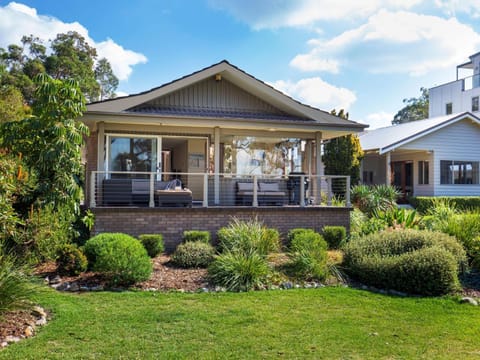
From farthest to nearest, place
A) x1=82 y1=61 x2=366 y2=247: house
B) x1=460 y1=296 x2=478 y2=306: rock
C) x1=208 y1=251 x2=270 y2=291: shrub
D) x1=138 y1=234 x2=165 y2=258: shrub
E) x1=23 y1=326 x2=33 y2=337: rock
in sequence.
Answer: x1=82 y1=61 x2=366 y2=247: house, x1=138 y1=234 x2=165 y2=258: shrub, x1=208 y1=251 x2=270 y2=291: shrub, x1=460 y1=296 x2=478 y2=306: rock, x1=23 y1=326 x2=33 y2=337: rock

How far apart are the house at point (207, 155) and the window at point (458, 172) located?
9680 millimetres

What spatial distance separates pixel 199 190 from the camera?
1458 cm

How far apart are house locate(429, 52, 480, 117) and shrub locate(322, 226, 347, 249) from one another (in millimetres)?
29211

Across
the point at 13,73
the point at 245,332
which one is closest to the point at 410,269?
the point at 245,332

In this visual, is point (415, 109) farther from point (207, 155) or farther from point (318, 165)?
point (207, 155)

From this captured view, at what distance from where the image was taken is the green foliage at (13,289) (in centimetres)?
566

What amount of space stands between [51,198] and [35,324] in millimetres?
4446

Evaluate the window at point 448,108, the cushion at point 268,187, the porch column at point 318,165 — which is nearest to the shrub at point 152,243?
the cushion at point 268,187

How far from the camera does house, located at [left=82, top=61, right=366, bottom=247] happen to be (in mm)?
11578

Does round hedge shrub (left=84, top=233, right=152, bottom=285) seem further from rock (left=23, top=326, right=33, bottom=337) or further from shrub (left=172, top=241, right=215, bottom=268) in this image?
rock (left=23, top=326, right=33, bottom=337)

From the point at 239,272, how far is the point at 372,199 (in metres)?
10.2

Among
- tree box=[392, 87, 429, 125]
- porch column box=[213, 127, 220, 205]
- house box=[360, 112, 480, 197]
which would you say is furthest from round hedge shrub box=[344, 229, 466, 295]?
tree box=[392, 87, 429, 125]

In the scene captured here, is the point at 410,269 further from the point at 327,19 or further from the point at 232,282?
the point at 327,19

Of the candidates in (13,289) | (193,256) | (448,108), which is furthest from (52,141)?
(448,108)
